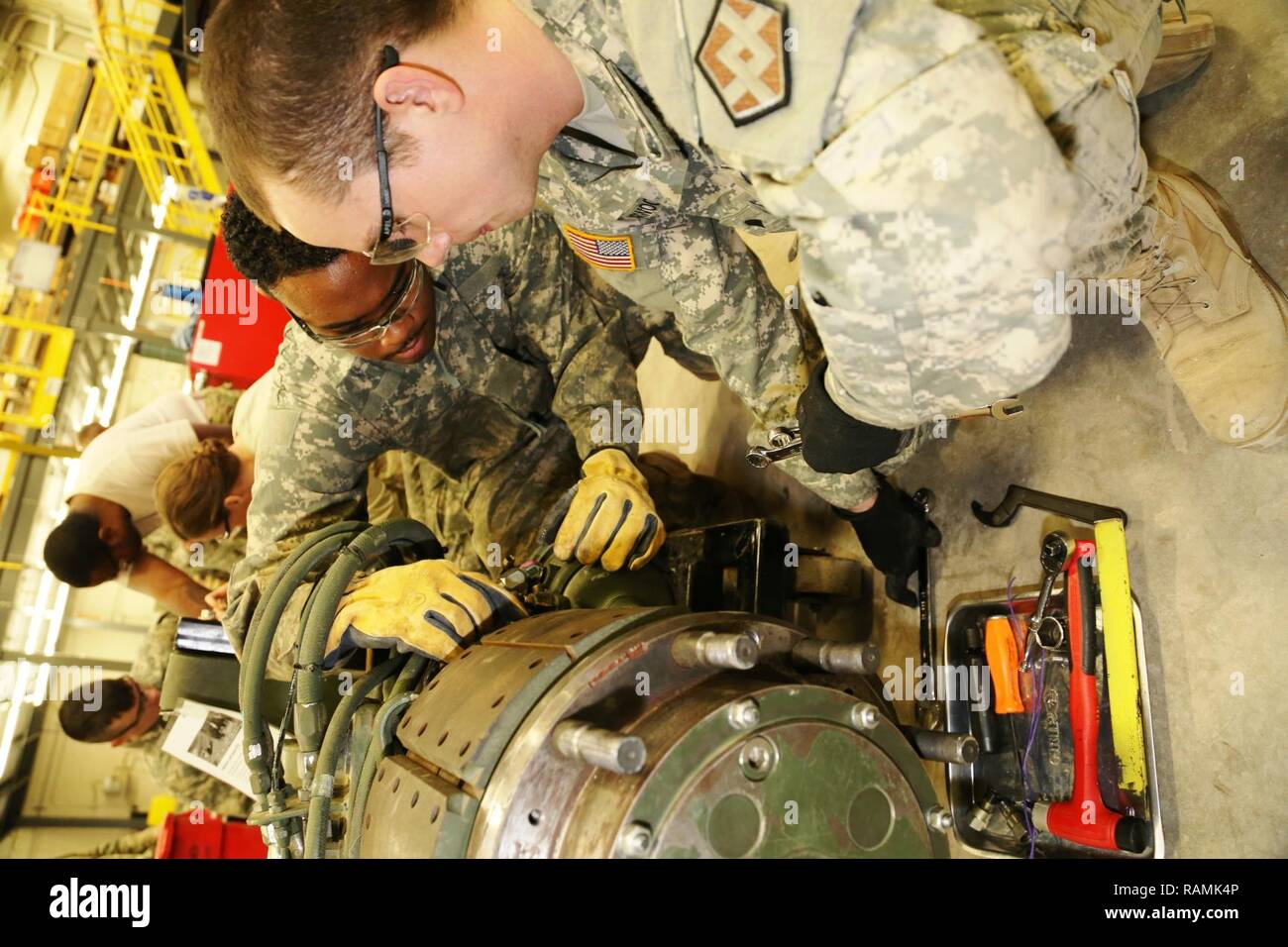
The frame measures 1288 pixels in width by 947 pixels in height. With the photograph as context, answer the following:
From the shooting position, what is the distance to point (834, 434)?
4.42ft

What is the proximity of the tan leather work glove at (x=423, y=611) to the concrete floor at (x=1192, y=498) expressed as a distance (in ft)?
3.20

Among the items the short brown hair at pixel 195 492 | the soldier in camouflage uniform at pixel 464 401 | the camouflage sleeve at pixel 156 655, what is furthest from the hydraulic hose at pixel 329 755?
the camouflage sleeve at pixel 156 655

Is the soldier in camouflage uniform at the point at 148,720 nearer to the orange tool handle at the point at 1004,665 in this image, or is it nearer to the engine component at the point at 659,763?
the engine component at the point at 659,763

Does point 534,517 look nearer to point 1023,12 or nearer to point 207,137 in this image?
point 1023,12

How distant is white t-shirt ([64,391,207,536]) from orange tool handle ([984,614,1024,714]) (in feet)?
12.0

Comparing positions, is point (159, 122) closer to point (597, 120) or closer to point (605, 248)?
point (605, 248)

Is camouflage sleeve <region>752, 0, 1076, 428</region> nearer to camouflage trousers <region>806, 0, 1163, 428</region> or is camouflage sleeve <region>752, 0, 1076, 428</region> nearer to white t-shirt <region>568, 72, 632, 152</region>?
camouflage trousers <region>806, 0, 1163, 428</region>

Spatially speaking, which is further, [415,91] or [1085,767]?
[1085,767]

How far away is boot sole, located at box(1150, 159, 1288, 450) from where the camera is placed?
1.37m

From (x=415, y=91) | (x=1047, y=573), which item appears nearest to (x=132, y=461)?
(x=415, y=91)

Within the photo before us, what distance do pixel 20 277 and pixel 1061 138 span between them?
5.36 meters

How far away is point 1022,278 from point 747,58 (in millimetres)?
389


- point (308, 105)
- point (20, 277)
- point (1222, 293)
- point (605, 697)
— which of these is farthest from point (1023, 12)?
point (20, 277)

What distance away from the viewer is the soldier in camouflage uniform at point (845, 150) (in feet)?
2.90
